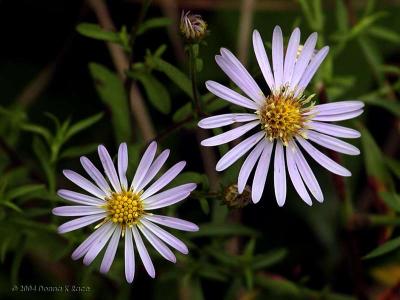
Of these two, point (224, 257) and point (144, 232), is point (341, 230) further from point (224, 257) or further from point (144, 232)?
point (144, 232)

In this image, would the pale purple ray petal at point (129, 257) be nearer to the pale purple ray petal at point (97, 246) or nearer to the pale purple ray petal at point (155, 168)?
the pale purple ray petal at point (97, 246)

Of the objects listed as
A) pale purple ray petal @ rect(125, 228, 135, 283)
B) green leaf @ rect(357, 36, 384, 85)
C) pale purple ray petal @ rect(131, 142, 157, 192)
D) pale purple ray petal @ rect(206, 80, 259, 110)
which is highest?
green leaf @ rect(357, 36, 384, 85)

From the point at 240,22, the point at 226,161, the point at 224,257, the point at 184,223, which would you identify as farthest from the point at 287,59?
the point at 240,22

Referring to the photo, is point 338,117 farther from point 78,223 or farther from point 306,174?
point 78,223

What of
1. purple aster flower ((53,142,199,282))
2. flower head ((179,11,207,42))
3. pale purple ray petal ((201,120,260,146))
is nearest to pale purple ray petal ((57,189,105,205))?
purple aster flower ((53,142,199,282))

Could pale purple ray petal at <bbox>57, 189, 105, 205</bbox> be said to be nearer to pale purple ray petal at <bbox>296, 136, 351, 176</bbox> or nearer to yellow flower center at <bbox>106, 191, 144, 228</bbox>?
yellow flower center at <bbox>106, 191, 144, 228</bbox>
